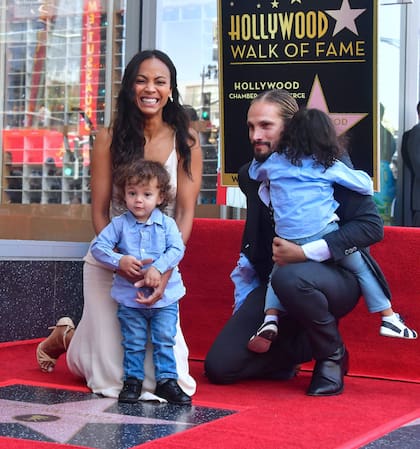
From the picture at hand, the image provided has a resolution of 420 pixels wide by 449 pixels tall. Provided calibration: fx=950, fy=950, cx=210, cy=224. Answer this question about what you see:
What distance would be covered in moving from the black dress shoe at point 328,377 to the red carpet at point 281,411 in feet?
0.15

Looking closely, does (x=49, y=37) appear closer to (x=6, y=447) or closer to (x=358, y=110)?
(x=358, y=110)

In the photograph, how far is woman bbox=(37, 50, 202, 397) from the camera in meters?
3.54

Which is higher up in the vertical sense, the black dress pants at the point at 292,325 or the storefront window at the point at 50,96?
the storefront window at the point at 50,96

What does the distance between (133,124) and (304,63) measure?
111 cm

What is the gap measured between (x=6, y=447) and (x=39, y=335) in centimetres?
242

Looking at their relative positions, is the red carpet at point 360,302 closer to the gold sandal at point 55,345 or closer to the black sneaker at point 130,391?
the gold sandal at point 55,345

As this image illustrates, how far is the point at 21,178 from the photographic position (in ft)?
16.7

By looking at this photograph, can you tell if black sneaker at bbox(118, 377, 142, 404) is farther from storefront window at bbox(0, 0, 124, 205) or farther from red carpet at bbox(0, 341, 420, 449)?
storefront window at bbox(0, 0, 124, 205)

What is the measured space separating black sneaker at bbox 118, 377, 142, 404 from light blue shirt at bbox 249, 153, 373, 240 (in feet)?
2.53

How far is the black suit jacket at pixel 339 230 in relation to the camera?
3459mm

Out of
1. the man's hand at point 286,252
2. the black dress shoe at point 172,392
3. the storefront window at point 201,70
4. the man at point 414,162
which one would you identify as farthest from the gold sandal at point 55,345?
the man at point 414,162

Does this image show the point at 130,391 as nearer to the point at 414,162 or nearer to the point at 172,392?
the point at 172,392

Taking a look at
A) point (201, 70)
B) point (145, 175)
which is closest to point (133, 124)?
point (145, 175)

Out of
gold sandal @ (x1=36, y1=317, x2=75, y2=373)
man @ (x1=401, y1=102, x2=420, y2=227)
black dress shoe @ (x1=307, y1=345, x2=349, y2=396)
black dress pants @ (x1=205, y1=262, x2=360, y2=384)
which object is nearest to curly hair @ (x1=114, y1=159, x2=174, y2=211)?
black dress pants @ (x1=205, y1=262, x2=360, y2=384)
